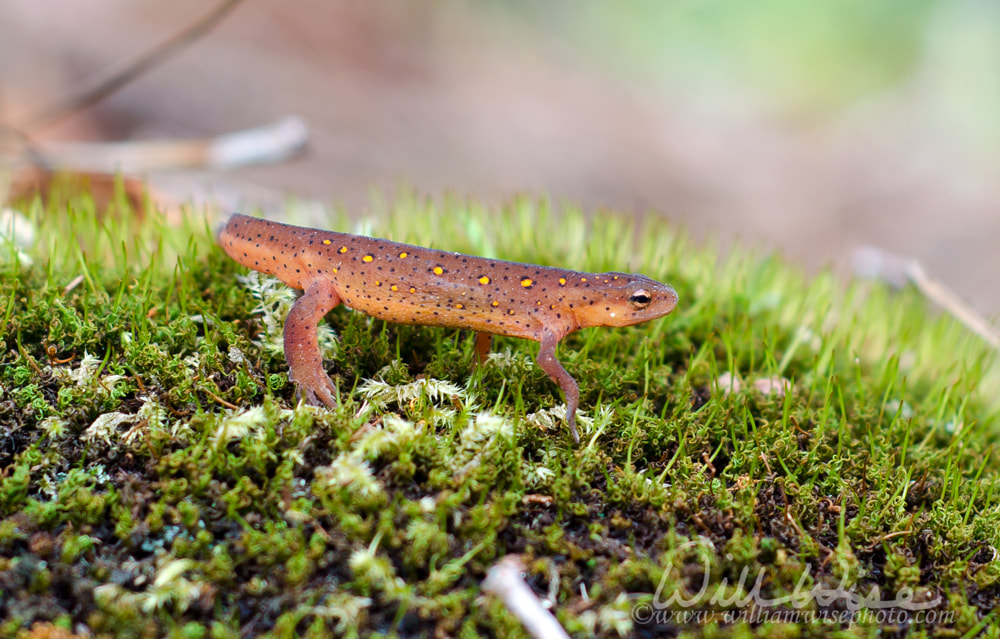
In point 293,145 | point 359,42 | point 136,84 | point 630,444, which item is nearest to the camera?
point 630,444

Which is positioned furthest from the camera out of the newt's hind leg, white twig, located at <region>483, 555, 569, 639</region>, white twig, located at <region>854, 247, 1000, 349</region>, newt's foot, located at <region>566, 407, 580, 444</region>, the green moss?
white twig, located at <region>854, 247, 1000, 349</region>

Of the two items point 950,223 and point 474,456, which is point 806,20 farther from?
Result: point 474,456

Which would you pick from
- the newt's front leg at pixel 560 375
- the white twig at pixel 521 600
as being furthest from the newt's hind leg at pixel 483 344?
the white twig at pixel 521 600

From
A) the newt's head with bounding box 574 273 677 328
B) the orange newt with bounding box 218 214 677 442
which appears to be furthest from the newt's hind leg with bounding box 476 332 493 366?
the newt's head with bounding box 574 273 677 328

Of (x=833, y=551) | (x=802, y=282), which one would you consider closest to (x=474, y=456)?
(x=833, y=551)

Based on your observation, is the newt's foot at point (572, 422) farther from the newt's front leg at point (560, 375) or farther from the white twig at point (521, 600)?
the white twig at point (521, 600)

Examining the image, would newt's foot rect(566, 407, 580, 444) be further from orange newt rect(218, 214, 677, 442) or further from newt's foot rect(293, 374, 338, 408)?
newt's foot rect(293, 374, 338, 408)
